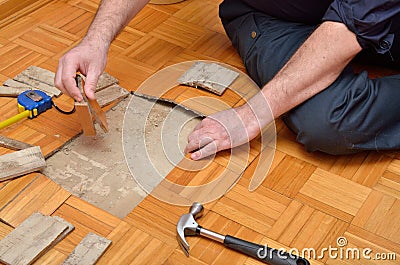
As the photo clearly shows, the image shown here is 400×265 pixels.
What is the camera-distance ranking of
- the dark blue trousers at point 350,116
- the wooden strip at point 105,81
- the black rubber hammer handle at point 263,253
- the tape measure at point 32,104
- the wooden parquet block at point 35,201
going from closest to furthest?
the black rubber hammer handle at point 263,253, the wooden parquet block at point 35,201, the dark blue trousers at point 350,116, the tape measure at point 32,104, the wooden strip at point 105,81

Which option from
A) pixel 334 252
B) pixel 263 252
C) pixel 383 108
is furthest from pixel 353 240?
pixel 383 108

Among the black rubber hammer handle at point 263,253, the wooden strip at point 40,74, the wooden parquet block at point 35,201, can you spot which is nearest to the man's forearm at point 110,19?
the wooden strip at point 40,74

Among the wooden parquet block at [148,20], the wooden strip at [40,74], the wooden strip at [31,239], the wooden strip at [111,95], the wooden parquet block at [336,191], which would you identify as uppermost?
the wooden strip at [40,74]

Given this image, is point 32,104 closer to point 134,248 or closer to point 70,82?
point 70,82

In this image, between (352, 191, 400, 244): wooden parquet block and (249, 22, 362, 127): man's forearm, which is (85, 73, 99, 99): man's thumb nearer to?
(249, 22, 362, 127): man's forearm

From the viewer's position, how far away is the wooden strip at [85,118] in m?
1.29

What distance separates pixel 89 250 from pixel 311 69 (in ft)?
2.04

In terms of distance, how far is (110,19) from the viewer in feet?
4.81

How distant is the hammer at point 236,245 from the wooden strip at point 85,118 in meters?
0.32

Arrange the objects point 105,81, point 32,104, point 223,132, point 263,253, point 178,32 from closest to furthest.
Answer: point 263,253 → point 223,132 → point 32,104 → point 105,81 → point 178,32

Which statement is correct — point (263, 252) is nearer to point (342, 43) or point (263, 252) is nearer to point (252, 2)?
point (342, 43)

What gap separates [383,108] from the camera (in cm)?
139

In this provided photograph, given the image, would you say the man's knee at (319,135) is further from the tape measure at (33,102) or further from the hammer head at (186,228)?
the tape measure at (33,102)

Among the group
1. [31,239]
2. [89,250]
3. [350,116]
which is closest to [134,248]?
[89,250]
